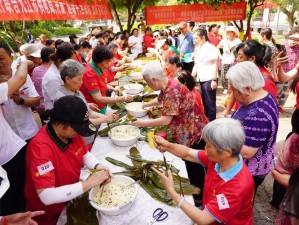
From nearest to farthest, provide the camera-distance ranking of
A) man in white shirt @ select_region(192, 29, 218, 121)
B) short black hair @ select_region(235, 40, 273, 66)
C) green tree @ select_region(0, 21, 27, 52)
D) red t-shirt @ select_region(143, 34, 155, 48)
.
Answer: short black hair @ select_region(235, 40, 273, 66)
man in white shirt @ select_region(192, 29, 218, 121)
green tree @ select_region(0, 21, 27, 52)
red t-shirt @ select_region(143, 34, 155, 48)

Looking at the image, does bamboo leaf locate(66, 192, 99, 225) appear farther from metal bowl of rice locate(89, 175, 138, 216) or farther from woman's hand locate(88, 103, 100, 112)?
woman's hand locate(88, 103, 100, 112)

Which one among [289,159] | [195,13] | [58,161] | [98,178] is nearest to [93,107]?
[58,161]

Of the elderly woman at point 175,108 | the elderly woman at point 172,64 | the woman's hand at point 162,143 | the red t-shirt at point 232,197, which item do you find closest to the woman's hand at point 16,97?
the elderly woman at point 175,108

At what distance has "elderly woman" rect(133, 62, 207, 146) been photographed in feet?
8.27

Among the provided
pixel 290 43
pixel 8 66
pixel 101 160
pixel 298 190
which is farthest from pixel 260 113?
pixel 290 43

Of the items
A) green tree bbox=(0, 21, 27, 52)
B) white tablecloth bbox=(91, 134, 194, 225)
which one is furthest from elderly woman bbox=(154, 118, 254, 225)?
green tree bbox=(0, 21, 27, 52)

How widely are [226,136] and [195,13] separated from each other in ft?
31.8

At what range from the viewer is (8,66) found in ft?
7.77

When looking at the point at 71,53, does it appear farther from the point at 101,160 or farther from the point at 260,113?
the point at 260,113

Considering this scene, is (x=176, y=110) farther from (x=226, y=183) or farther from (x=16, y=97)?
(x=16, y=97)

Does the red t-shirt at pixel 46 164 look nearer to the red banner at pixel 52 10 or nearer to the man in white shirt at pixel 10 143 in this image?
the man in white shirt at pixel 10 143

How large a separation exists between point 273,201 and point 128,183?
7.05ft

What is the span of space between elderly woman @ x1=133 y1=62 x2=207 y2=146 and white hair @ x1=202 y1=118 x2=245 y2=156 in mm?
1001

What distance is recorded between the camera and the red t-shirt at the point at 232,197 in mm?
1488
